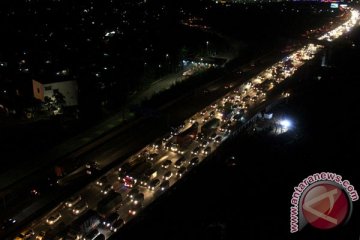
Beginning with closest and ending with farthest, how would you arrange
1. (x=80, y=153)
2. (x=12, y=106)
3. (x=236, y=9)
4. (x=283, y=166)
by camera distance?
1. (x=283, y=166)
2. (x=80, y=153)
3. (x=12, y=106)
4. (x=236, y=9)

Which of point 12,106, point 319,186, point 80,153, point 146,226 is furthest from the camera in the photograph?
point 12,106

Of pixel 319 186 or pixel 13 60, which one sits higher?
pixel 319 186

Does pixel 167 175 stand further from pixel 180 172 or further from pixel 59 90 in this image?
pixel 59 90

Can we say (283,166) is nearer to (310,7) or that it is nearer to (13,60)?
(13,60)

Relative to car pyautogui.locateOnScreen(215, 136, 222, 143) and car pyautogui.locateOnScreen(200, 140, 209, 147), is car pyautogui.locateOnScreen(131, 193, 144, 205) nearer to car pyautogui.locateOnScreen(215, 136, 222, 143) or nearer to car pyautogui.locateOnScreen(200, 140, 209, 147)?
car pyautogui.locateOnScreen(200, 140, 209, 147)

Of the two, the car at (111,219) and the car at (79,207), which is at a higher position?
the car at (111,219)

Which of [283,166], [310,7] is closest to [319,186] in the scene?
[283,166]

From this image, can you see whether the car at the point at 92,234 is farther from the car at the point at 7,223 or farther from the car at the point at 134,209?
the car at the point at 7,223

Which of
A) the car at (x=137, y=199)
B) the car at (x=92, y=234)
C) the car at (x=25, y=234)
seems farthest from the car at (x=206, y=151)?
the car at (x=25, y=234)
